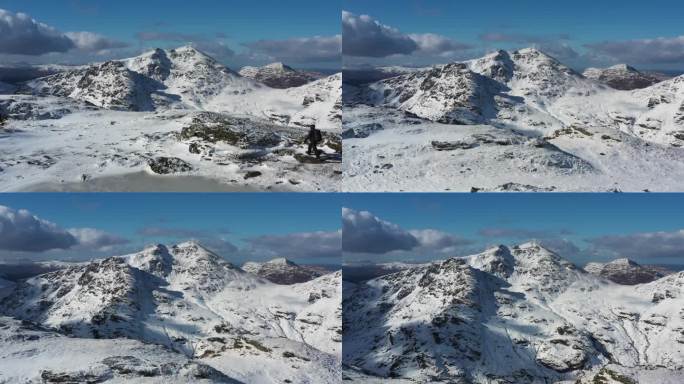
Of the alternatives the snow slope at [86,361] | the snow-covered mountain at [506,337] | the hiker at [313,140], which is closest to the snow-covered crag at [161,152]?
the hiker at [313,140]

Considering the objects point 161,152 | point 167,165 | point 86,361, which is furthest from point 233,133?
point 86,361

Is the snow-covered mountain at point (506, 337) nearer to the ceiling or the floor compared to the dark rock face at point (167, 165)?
nearer to the floor

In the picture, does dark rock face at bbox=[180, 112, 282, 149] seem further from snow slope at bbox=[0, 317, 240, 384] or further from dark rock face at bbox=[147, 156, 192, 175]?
snow slope at bbox=[0, 317, 240, 384]

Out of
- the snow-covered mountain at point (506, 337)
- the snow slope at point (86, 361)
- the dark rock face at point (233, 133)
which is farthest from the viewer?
the snow-covered mountain at point (506, 337)

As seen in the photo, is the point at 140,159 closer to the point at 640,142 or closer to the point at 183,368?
the point at 183,368

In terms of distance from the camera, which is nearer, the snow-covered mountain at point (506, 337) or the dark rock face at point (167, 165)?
the dark rock face at point (167, 165)

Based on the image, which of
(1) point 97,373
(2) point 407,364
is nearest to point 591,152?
(1) point 97,373

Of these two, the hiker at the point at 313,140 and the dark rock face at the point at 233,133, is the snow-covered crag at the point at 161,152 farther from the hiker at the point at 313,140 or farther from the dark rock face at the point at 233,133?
the hiker at the point at 313,140

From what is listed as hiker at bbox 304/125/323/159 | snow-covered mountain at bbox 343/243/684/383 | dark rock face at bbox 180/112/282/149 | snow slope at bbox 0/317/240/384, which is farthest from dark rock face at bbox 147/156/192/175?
snow-covered mountain at bbox 343/243/684/383
